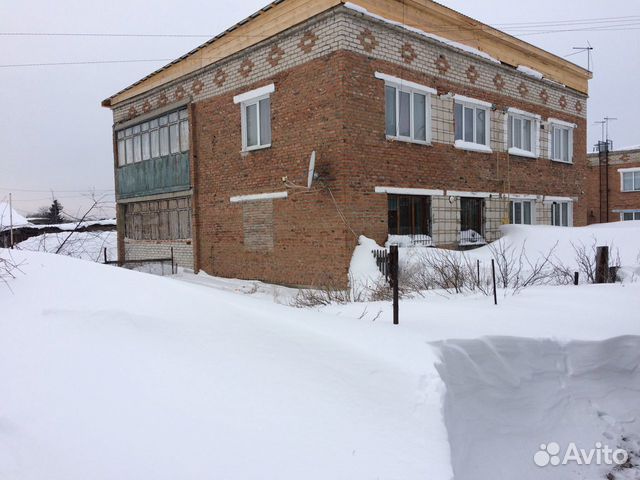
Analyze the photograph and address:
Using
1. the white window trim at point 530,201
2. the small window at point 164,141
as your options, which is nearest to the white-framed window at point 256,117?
the small window at point 164,141

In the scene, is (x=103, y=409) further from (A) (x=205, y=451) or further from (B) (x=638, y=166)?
(B) (x=638, y=166)

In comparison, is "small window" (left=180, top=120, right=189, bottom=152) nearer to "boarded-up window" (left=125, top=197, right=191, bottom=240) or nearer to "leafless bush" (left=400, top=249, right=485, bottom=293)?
"boarded-up window" (left=125, top=197, right=191, bottom=240)

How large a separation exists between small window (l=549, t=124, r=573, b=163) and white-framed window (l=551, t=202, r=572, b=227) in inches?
62.2

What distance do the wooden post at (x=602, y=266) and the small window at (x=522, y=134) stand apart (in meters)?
7.63

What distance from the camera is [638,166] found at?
28.1 meters

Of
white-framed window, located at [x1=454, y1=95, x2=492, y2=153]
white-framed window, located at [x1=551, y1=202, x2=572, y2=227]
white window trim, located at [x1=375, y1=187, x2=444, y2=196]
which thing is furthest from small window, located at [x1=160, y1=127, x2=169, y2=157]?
white-framed window, located at [x1=551, y1=202, x2=572, y2=227]

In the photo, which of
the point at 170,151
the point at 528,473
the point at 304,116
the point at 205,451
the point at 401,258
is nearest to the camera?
the point at 205,451

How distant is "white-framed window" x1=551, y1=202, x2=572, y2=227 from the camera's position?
55.1 feet

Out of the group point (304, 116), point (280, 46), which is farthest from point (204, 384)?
point (280, 46)

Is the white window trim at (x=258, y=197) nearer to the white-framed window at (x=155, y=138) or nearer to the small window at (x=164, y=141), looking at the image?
the white-framed window at (x=155, y=138)

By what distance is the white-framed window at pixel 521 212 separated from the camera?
15.0 metres

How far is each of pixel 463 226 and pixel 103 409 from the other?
11.8m

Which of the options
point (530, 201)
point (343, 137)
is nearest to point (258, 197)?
point (343, 137)

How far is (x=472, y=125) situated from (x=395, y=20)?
4.05 metres
